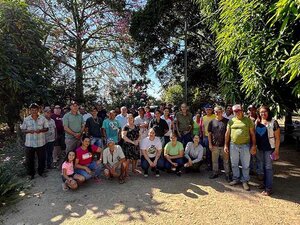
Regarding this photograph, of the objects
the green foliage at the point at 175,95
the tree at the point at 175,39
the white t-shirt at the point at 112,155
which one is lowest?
the white t-shirt at the point at 112,155

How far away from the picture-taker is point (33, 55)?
9.83m

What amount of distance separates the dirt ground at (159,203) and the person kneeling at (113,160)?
0.22 meters

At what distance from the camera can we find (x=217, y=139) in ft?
20.2

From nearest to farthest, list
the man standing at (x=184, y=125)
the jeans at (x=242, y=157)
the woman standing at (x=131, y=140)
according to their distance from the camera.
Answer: the jeans at (x=242, y=157), the woman standing at (x=131, y=140), the man standing at (x=184, y=125)

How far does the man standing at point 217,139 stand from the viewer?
607 centimetres

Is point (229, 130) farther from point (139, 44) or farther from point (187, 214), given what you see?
point (139, 44)

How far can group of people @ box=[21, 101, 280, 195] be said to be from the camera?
545 centimetres

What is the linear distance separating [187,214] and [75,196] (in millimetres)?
2243

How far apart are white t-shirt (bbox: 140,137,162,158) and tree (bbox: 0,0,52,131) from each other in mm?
4453

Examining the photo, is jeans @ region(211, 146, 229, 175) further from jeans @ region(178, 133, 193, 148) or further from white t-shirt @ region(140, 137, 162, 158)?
white t-shirt @ region(140, 137, 162, 158)

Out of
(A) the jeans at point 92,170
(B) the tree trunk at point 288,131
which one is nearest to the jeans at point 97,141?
(A) the jeans at point 92,170

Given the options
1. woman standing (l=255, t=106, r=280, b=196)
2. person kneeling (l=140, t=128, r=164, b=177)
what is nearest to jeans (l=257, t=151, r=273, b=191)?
woman standing (l=255, t=106, r=280, b=196)

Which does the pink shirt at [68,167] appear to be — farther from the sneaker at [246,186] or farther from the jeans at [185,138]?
the sneaker at [246,186]

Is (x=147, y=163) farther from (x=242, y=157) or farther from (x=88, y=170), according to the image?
(x=242, y=157)
